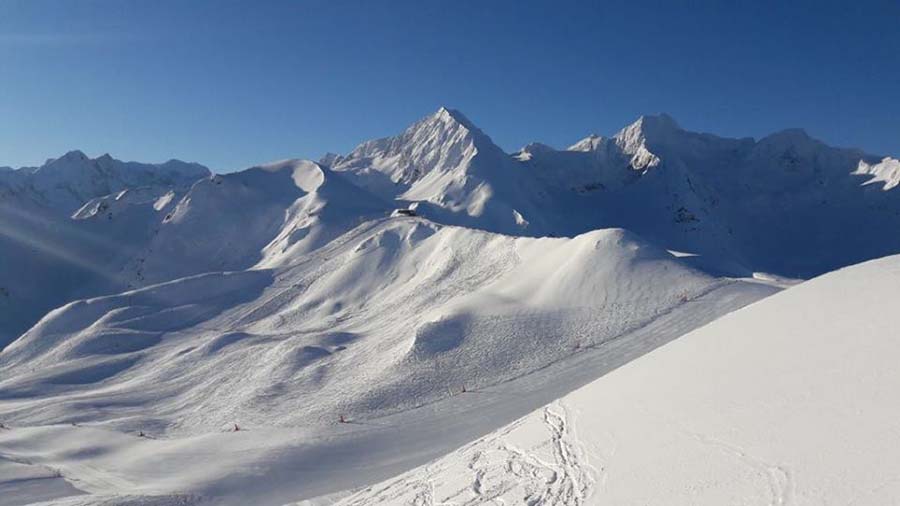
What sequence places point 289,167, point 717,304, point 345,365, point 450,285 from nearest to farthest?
1. point 717,304
2. point 345,365
3. point 450,285
4. point 289,167

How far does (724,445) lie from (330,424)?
1622 centimetres

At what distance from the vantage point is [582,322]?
26641 millimetres

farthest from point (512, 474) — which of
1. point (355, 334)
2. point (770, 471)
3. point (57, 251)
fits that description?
point (57, 251)

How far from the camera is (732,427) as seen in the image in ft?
31.7

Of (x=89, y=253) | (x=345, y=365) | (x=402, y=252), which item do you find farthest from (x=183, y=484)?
(x=89, y=253)

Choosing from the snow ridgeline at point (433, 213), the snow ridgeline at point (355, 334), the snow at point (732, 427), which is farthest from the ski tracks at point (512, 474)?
the snow ridgeline at point (433, 213)

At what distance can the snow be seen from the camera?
7.90 m

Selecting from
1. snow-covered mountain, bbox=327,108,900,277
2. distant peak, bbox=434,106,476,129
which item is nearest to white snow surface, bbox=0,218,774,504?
snow-covered mountain, bbox=327,108,900,277

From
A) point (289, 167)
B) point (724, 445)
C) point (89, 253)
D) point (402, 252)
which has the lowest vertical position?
point (724, 445)

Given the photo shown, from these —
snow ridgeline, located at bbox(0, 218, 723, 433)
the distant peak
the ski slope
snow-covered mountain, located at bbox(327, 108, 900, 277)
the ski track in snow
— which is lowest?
the ski track in snow

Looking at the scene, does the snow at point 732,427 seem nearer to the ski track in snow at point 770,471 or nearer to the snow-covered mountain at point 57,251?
the ski track in snow at point 770,471

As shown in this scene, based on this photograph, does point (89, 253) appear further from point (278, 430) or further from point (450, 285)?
point (278, 430)

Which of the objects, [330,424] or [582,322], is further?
[582,322]

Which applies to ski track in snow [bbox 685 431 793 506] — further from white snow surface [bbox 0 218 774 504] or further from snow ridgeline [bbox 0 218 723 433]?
snow ridgeline [bbox 0 218 723 433]
